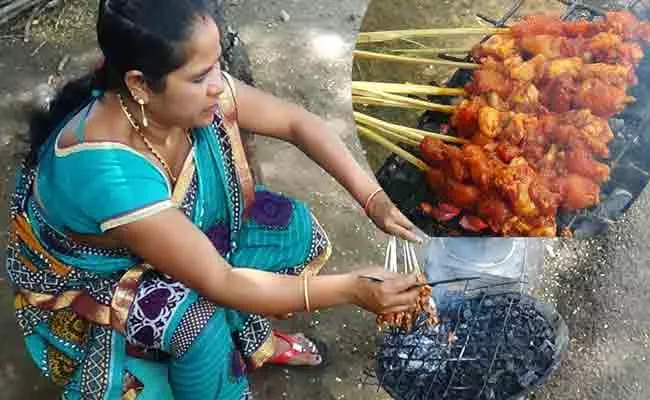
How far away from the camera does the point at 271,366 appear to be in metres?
3.00

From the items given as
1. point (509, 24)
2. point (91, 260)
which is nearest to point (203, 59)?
point (91, 260)

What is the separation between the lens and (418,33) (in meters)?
2.25

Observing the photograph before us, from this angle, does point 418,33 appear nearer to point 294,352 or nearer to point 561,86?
point 561,86

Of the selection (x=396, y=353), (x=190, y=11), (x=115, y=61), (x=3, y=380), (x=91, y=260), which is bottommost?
(x=3, y=380)

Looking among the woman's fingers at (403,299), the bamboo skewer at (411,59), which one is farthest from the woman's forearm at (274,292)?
the bamboo skewer at (411,59)

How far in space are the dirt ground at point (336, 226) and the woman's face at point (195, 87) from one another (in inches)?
17.5

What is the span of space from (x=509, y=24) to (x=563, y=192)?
45cm

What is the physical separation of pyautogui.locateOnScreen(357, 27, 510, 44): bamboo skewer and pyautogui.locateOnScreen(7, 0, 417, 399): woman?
0.33 metres

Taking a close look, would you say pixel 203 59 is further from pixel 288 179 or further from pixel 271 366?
pixel 288 179

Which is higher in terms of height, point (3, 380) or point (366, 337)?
point (366, 337)

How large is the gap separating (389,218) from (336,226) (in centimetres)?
112

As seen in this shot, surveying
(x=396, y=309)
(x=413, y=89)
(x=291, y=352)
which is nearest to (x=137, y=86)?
(x=413, y=89)

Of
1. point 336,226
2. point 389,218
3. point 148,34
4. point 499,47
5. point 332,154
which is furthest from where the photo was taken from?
point 336,226

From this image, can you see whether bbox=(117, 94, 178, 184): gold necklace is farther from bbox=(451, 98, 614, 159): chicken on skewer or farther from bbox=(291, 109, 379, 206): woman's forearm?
bbox=(451, 98, 614, 159): chicken on skewer
